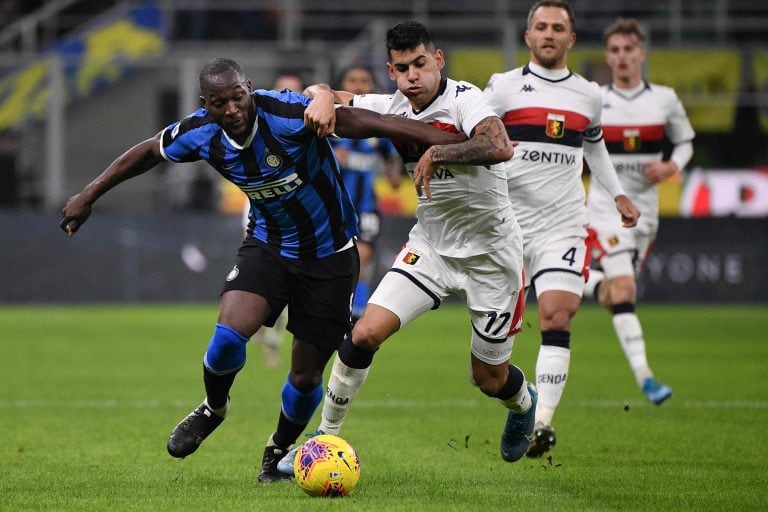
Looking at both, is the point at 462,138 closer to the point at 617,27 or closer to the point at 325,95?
the point at 325,95

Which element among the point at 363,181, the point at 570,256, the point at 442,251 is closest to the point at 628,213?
the point at 570,256

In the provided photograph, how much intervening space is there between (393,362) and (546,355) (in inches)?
226

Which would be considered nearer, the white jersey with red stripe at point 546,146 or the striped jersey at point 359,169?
the white jersey with red stripe at point 546,146

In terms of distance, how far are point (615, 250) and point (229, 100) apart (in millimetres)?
4618

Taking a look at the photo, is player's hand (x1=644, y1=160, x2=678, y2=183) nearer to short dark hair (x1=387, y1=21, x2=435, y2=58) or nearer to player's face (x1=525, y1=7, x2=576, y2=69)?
player's face (x1=525, y1=7, x2=576, y2=69)

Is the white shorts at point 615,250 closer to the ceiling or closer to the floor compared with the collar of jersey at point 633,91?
closer to the floor

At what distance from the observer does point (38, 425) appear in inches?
345

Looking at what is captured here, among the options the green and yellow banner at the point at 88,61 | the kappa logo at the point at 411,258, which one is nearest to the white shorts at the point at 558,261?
the kappa logo at the point at 411,258

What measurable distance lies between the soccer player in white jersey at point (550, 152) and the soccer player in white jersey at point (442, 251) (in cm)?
107

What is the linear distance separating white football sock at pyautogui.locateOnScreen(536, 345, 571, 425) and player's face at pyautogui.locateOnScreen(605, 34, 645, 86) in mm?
3372

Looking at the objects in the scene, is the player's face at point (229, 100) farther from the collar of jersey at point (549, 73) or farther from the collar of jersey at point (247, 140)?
the collar of jersey at point (549, 73)

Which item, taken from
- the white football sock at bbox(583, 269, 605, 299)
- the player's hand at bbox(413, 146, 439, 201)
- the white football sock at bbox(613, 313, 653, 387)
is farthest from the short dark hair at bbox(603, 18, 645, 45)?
the player's hand at bbox(413, 146, 439, 201)

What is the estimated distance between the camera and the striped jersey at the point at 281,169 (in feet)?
20.8

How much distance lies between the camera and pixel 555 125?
312 inches
